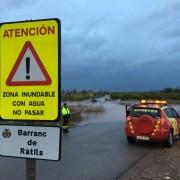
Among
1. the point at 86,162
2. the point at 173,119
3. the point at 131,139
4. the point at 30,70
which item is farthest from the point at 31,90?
the point at 173,119

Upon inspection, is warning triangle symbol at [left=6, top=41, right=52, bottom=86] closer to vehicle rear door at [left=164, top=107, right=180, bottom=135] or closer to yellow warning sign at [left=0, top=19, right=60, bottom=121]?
yellow warning sign at [left=0, top=19, right=60, bottom=121]

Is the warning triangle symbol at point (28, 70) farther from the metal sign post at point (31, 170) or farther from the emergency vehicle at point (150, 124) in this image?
the emergency vehicle at point (150, 124)

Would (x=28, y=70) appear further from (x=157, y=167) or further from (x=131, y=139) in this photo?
(x=131, y=139)

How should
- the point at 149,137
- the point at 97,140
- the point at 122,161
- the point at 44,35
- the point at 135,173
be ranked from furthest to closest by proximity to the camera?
the point at 97,140, the point at 149,137, the point at 122,161, the point at 135,173, the point at 44,35

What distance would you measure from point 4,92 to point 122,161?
1039 centimetres

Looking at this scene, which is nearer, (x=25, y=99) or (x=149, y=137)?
(x=25, y=99)

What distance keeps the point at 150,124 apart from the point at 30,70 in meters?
14.9

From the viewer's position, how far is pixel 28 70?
14.4ft

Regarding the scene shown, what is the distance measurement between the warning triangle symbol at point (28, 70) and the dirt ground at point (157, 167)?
747 centimetres

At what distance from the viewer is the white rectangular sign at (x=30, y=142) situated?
14.3ft

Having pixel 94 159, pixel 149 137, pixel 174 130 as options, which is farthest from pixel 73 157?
pixel 174 130

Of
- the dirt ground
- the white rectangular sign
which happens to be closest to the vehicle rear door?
the dirt ground

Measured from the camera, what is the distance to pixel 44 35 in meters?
4.30

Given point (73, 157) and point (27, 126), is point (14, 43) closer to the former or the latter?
point (27, 126)
